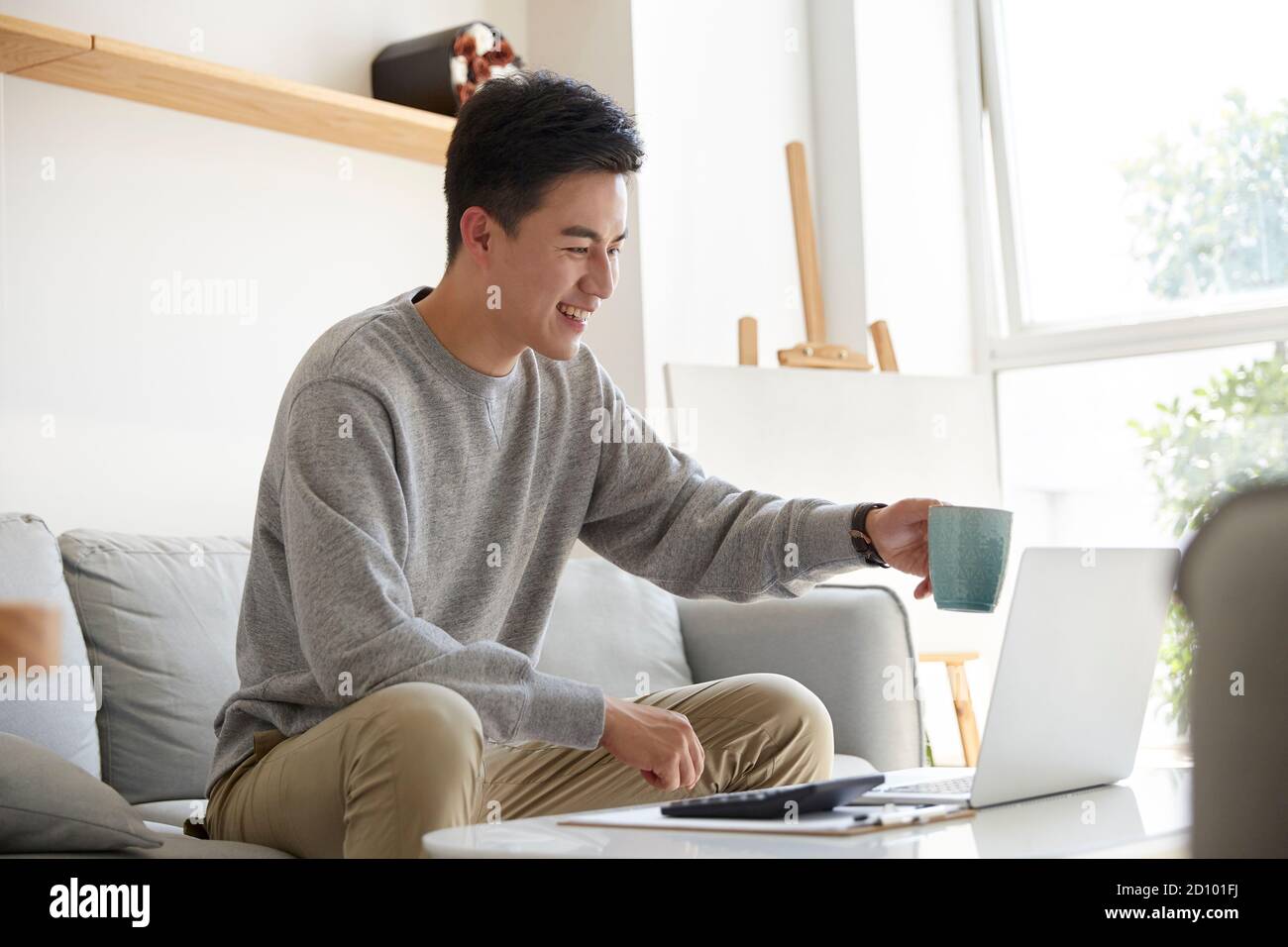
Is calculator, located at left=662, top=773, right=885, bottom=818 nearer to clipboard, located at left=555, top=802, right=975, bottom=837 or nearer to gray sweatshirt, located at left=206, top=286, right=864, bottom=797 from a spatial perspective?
clipboard, located at left=555, top=802, right=975, bottom=837

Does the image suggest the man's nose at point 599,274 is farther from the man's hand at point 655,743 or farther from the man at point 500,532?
the man's hand at point 655,743

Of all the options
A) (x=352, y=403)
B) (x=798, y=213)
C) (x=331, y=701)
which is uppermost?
(x=798, y=213)

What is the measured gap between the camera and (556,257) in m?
1.68

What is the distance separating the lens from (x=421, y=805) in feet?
4.00

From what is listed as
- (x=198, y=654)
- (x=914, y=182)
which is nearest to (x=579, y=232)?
(x=198, y=654)

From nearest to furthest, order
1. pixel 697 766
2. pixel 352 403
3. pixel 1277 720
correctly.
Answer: pixel 1277 720 → pixel 697 766 → pixel 352 403

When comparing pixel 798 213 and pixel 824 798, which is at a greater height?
pixel 798 213

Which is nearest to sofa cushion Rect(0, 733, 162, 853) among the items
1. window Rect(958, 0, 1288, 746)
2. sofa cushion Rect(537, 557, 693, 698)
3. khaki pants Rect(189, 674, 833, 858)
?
khaki pants Rect(189, 674, 833, 858)

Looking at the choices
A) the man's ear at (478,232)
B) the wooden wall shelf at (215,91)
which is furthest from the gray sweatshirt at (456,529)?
the wooden wall shelf at (215,91)

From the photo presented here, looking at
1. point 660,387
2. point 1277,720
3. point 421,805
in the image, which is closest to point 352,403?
point 421,805

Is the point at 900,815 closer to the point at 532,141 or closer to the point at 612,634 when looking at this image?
the point at 532,141

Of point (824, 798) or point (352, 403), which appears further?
point (352, 403)
